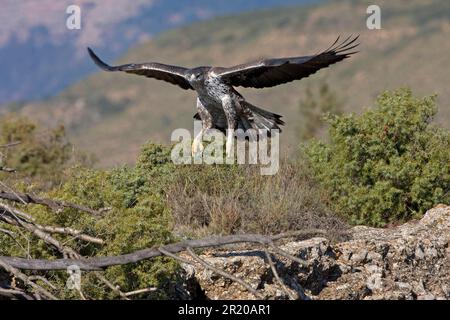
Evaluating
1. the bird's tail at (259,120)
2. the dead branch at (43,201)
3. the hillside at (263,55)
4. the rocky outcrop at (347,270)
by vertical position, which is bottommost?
the rocky outcrop at (347,270)

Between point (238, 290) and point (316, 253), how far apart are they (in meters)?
0.98

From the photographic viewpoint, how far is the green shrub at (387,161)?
1197 centimetres

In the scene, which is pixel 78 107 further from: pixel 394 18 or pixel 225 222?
pixel 225 222

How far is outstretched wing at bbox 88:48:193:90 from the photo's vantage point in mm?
13133

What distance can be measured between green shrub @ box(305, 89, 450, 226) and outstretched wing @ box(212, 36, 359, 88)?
90cm

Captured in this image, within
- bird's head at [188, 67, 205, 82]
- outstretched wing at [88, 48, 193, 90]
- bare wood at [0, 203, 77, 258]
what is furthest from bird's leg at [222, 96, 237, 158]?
bare wood at [0, 203, 77, 258]

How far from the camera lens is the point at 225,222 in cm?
1058

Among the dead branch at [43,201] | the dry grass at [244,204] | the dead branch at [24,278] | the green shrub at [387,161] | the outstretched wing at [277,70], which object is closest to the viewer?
the dead branch at [24,278]

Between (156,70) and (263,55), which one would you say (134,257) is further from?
(263,55)

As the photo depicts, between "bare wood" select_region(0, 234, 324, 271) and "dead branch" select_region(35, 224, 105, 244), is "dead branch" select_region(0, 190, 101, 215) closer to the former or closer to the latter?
"dead branch" select_region(35, 224, 105, 244)

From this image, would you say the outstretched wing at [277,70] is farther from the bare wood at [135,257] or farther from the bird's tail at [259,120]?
the bare wood at [135,257]

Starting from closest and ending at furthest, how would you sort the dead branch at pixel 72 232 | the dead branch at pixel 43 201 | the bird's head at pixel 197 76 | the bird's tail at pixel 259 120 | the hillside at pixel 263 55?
the dead branch at pixel 72 232 → the dead branch at pixel 43 201 → the bird's head at pixel 197 76 → the bird's tail at pixel 259 120 → the hillside at pixel 263 55

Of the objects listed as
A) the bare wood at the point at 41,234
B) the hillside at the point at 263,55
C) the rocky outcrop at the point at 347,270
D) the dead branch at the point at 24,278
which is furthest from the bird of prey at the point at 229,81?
the hillside at the point at 263,55
